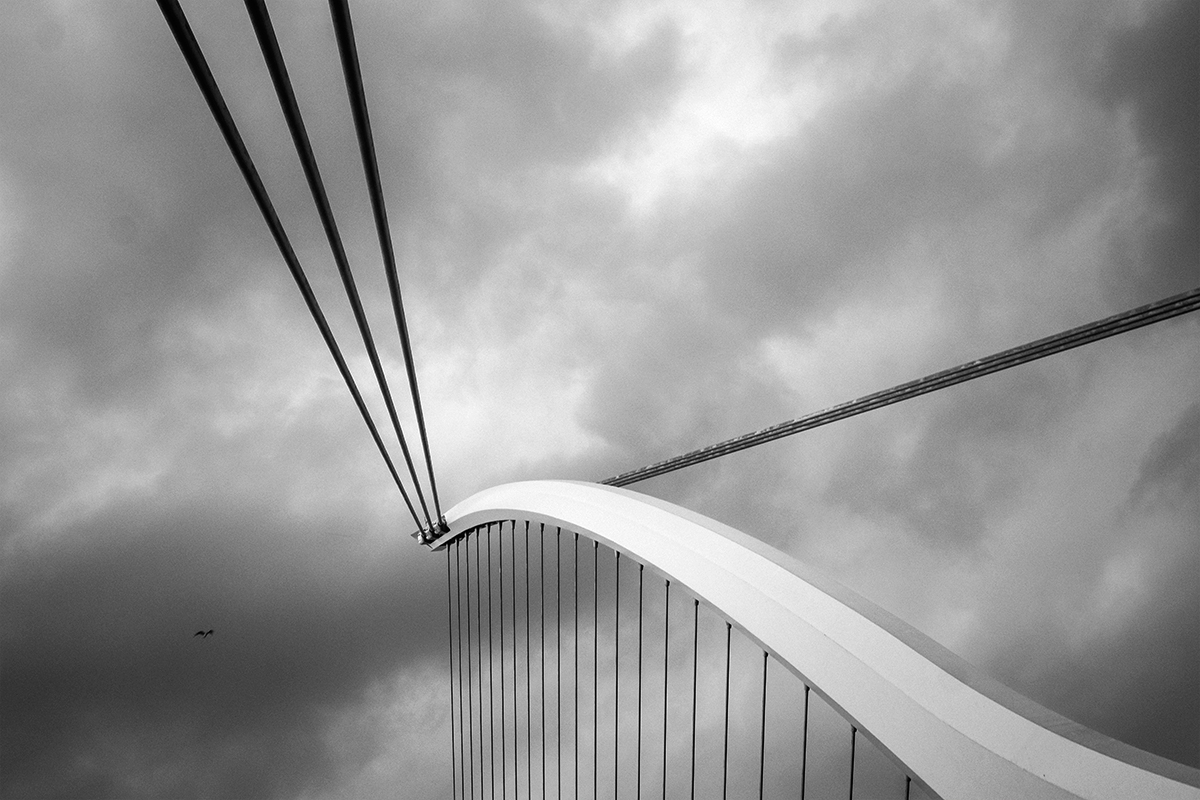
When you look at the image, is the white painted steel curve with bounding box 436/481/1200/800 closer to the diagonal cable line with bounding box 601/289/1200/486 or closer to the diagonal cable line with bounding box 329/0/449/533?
the diagonal cable line with bounding box 601/289/1200/486

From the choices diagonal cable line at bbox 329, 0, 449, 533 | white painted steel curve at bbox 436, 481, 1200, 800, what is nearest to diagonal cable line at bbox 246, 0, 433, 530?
diagonal cable line at bbox 329, 0, 449, 533

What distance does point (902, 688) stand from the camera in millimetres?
5660

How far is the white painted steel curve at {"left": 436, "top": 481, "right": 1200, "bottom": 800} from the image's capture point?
4.43 metres

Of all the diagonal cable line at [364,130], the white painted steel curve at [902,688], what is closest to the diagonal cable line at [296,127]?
the diagonal cable line at [364,130]

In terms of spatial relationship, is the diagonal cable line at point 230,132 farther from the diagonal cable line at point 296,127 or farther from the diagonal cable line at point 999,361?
the diagonal cable line at point 999,361

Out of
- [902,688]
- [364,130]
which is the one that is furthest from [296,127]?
[902,688]

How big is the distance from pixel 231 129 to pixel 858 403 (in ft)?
23.4

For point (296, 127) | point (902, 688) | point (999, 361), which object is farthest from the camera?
point (999, 361)

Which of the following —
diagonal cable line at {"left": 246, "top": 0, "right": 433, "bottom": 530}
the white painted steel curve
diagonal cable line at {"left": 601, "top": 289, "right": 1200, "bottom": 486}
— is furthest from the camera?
diagonal cable line at {"left": 601, "top": 289, "right": 1200, "bottom": 486}

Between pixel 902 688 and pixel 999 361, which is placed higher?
pixel 999 361

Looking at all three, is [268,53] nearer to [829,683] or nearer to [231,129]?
[231,129]

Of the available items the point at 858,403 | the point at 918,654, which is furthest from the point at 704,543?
the point at 918,654

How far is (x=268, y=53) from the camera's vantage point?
8.16 feet

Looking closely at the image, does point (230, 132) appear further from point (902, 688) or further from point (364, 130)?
point (902, 688)
